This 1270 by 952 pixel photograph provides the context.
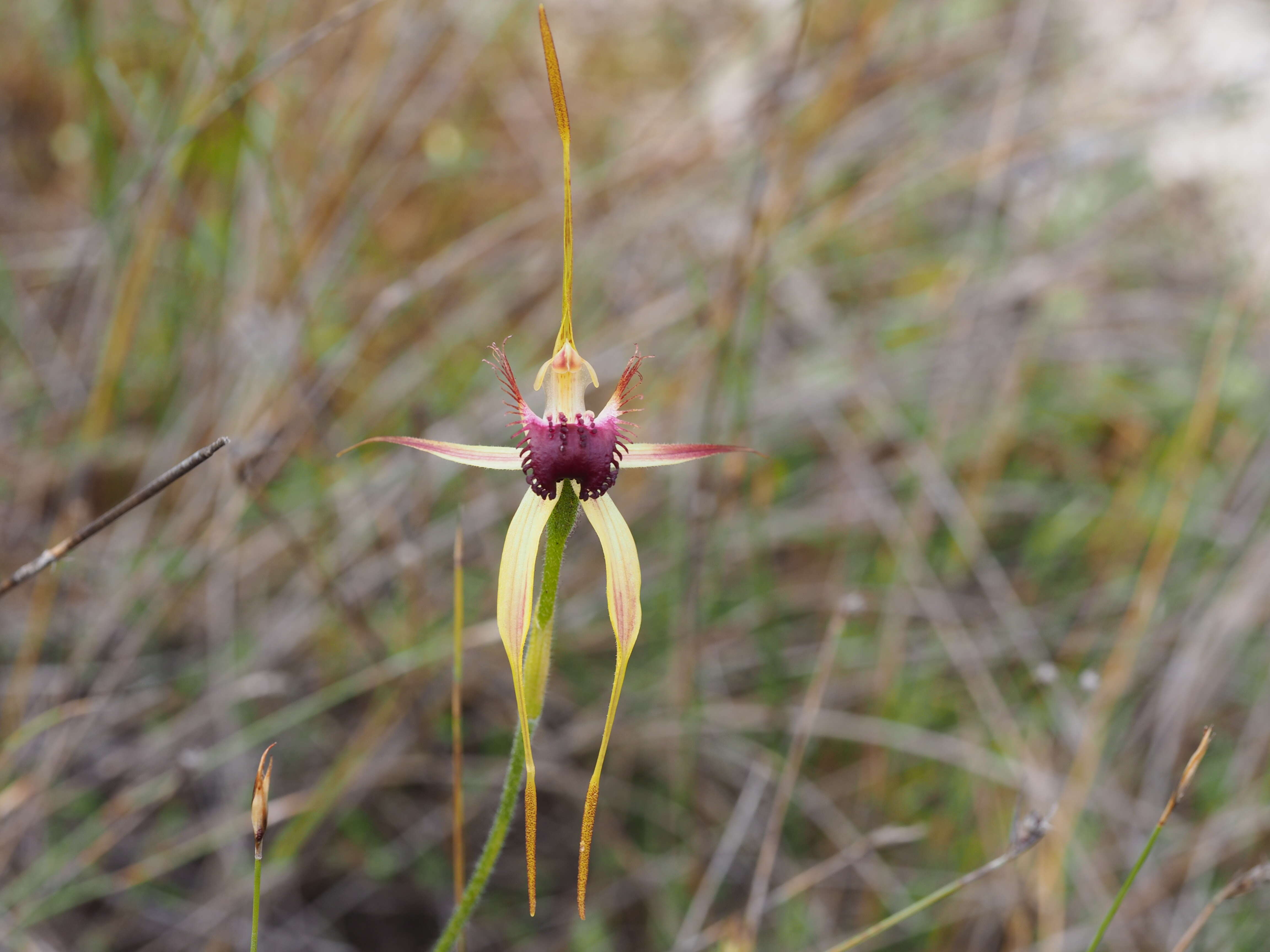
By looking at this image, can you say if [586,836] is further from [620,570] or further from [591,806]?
[620,570]

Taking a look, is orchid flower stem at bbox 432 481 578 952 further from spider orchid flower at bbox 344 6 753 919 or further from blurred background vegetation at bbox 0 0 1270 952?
blurred background vegetation at bbox 0 0 1270 952

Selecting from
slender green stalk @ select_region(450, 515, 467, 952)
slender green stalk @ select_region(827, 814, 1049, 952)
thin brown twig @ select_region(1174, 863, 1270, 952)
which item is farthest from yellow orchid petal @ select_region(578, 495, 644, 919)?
thin brown twig @ select_region(1174, 863, 1270, 952)

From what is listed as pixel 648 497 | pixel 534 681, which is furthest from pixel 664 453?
pixel 648 497

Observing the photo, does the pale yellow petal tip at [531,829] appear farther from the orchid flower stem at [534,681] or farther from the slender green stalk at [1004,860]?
the slender green stalk at [1004,860]

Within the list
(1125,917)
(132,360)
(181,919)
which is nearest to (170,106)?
(132,360)

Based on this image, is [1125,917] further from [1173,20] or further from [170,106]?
[1173,20]

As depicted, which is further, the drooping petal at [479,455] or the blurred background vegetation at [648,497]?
the blurred background vegetation at [648,497]

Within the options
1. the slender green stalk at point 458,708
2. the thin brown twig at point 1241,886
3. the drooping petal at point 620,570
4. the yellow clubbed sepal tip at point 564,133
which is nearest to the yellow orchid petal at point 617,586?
the drooping petal at point 620,570
